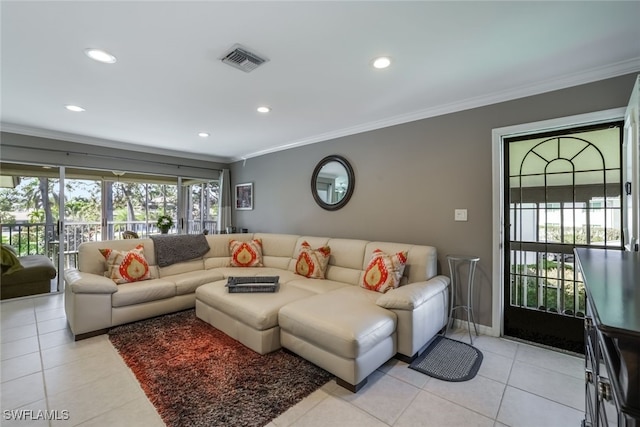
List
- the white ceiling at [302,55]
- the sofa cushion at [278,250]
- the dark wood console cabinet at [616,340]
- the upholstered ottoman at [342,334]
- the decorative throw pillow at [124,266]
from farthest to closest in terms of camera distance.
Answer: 1. the sofa cushion at [278,250]
2. the decorative throw pillow at [124,266]
3. the upholstered ottoman at [342,334]
4. the white ceiling at [302,55]
5. the dark wood console cabinet at [616,340]

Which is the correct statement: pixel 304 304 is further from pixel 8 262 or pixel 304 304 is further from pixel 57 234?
pixel 57 234

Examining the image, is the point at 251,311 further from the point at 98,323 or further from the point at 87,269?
the point at 87,269

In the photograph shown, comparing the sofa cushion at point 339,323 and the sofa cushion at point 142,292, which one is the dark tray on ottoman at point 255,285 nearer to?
the sofa cushion at point 339,323

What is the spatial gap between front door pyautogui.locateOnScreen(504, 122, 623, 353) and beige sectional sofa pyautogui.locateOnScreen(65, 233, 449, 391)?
77 centimetres

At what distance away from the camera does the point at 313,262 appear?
3352 millimetres

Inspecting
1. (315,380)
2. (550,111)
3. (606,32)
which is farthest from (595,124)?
(315,380)

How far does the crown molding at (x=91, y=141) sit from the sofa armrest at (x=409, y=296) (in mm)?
4728

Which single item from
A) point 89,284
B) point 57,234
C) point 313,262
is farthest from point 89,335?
point 57,234

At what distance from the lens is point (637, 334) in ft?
1.67

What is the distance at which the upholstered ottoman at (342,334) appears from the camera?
186 cm

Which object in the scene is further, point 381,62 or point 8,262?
point 8,262

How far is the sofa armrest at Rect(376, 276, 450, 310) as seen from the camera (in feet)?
7.07

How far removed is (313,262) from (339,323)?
1.42 meters

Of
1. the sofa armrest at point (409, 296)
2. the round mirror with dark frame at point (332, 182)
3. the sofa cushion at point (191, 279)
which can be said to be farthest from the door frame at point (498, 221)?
the sofa cushion at point (191, 279)
